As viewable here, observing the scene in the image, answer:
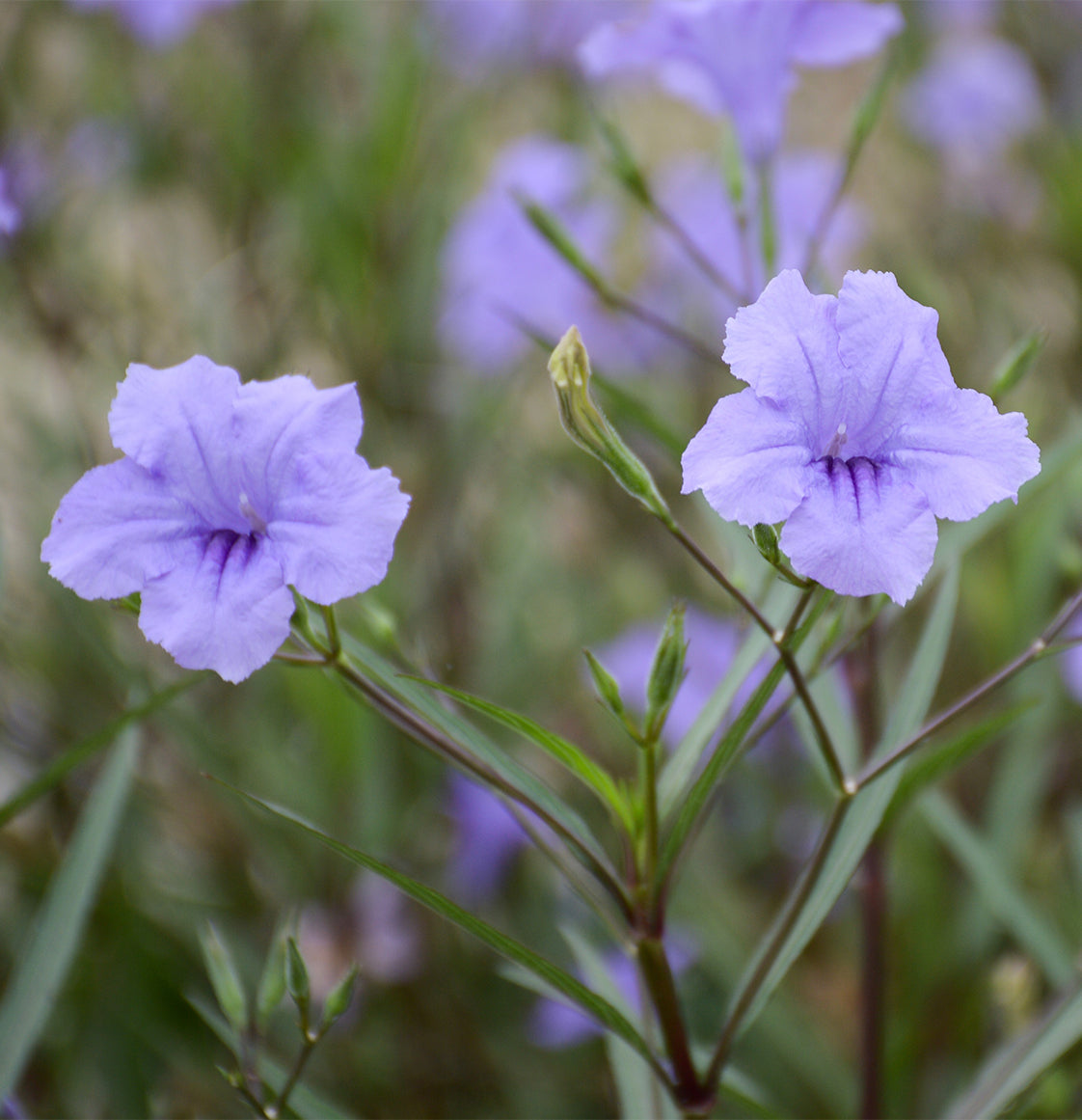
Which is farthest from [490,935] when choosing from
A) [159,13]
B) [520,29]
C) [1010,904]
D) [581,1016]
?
[520,29]

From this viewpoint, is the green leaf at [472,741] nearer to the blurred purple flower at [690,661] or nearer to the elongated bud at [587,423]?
the elongated bud at [587,423]

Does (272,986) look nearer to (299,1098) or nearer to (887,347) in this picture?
(299,1098)

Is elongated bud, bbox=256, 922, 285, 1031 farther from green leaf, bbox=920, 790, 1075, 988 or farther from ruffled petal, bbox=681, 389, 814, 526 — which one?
green leaf, bbox=920, 790, 1075, 988

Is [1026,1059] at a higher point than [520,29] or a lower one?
lower

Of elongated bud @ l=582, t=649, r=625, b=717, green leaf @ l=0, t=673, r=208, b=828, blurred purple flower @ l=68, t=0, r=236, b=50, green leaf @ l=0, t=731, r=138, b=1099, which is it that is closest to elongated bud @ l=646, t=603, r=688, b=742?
elongated bud @ l=582, t=649, r=625, b=717

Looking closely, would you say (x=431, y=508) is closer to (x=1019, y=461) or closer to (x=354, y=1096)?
(x=354, y=1096)
